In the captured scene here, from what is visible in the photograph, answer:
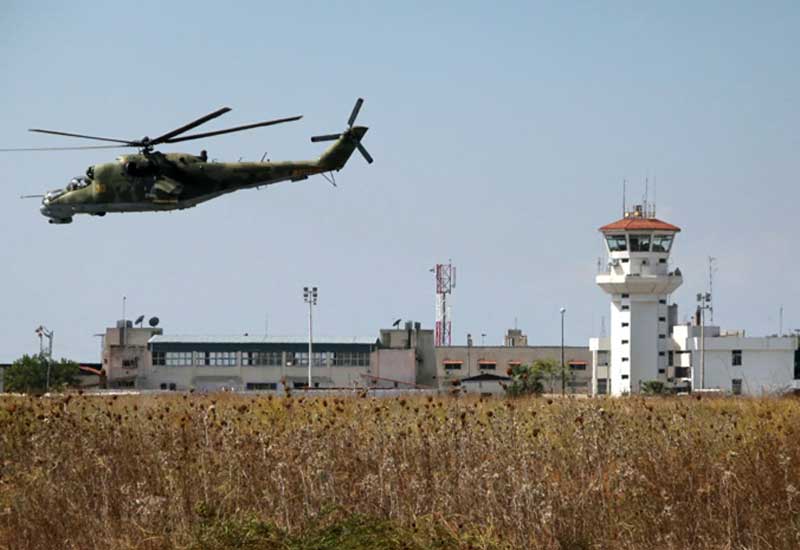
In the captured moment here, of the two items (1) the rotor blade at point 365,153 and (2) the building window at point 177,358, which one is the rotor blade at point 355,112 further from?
(2) the building window at point 177,358

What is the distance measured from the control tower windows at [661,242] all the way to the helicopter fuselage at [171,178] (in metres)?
→ 80.5

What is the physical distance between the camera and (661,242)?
127 metres

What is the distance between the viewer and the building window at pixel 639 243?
414 feet

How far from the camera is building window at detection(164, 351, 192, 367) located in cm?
→ 14962

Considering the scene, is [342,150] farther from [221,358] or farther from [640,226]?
[221,358]

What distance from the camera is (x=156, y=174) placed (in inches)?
1901

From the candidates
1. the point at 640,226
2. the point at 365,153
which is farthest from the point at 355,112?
the point at 640,226

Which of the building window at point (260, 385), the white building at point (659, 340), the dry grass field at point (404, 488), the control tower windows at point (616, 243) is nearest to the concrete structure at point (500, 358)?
the white building at point (659, 340)

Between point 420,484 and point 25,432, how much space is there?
1000 cm

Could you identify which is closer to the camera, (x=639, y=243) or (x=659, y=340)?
(x=639, y=243)

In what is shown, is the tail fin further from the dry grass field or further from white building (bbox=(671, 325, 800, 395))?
white building (bbox=(671, 325, 800, 395))

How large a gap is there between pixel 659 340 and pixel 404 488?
11305 centimetres

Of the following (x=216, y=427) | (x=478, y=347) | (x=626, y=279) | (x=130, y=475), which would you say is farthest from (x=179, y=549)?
(x=478, y=347)

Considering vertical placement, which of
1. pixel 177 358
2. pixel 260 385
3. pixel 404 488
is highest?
pixel 177 358
